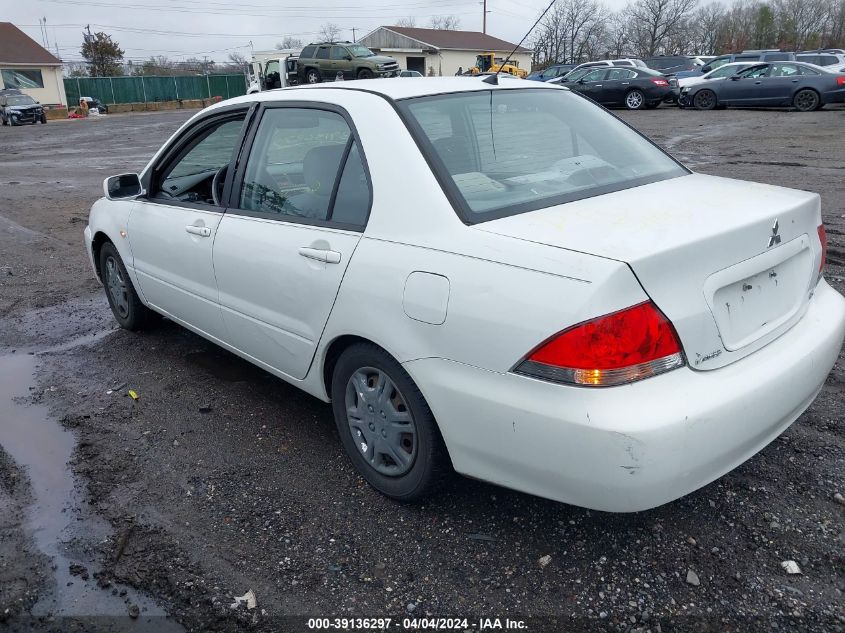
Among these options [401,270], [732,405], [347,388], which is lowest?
[347,388]

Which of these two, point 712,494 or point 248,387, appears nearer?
point 712,494

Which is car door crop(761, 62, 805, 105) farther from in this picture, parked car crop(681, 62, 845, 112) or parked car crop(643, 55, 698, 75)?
parked car crop(643, 55, 698, 75)

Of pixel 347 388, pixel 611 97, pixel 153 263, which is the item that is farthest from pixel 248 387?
pixel 611 97

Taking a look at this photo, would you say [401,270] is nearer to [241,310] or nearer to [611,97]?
[241,310]

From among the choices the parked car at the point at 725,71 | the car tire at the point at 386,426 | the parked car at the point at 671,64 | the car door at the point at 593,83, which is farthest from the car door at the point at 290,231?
the parked car at the point at 671,64

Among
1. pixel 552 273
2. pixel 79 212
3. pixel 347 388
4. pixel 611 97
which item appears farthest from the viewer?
pixel 611 97

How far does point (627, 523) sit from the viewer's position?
2850 millimetres

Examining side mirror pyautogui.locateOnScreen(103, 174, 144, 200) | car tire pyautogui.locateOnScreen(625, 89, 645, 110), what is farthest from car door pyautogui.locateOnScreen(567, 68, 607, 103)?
side mirror pyautogui.locateOnScreen(103, 174, 144, 200)

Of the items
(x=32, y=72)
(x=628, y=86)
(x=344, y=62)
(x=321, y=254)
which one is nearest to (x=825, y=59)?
(x=628, y=86)

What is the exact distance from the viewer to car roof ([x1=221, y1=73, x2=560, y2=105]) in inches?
127

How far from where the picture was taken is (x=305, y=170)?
339cm

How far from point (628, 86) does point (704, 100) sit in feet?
8.29

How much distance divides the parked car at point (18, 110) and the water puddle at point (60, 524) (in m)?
35.2

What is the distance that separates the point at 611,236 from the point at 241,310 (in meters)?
2.00
